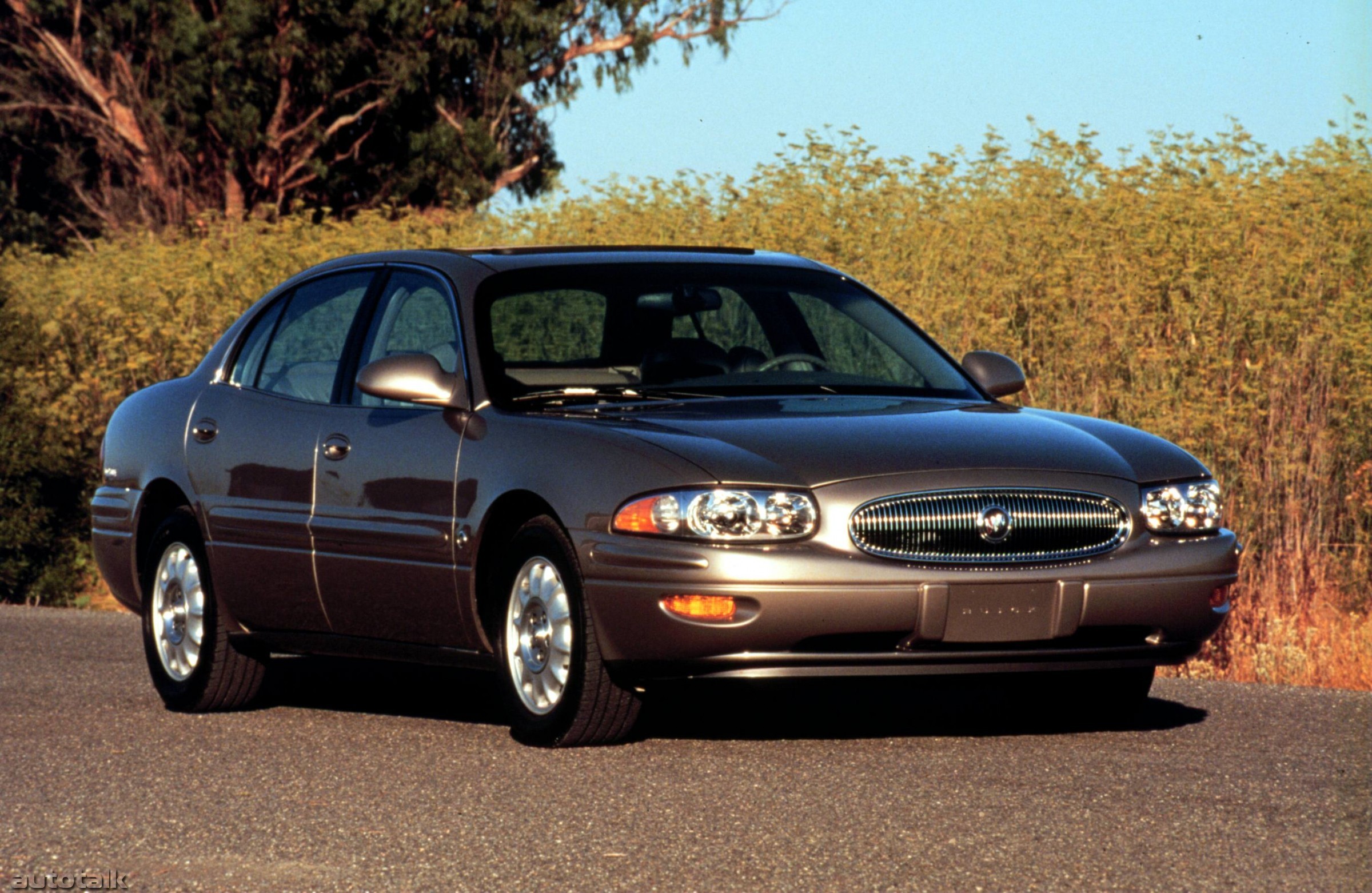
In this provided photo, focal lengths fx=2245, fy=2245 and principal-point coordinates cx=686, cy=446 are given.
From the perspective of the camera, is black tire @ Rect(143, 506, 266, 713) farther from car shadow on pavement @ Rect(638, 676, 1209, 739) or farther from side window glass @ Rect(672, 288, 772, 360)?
side window glass @ Rect(672, 288, 772, 360)

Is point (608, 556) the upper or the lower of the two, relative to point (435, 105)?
lower

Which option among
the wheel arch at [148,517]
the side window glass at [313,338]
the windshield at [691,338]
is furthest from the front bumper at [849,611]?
the wheel arch at [148,517]

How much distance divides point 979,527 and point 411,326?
2.43 m

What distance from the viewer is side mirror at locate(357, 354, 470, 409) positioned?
730 cm

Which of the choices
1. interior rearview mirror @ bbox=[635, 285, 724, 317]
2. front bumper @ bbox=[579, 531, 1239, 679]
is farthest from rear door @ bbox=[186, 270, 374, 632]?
front bumper @ bbox=[579, 531, 1239, 679]

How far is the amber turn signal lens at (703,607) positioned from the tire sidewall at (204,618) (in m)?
2.74

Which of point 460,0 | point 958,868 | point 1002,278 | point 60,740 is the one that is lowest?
point 60,740

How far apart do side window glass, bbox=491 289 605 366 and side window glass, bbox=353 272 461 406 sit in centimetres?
17

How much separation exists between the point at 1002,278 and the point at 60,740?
8.08m

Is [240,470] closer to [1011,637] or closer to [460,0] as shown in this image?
[1011,637]

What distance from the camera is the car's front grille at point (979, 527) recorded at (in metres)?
6.50

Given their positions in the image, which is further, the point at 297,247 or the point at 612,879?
the point at 297,247

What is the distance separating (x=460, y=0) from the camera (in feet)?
111

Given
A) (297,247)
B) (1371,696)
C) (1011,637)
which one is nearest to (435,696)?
(1011,637)
